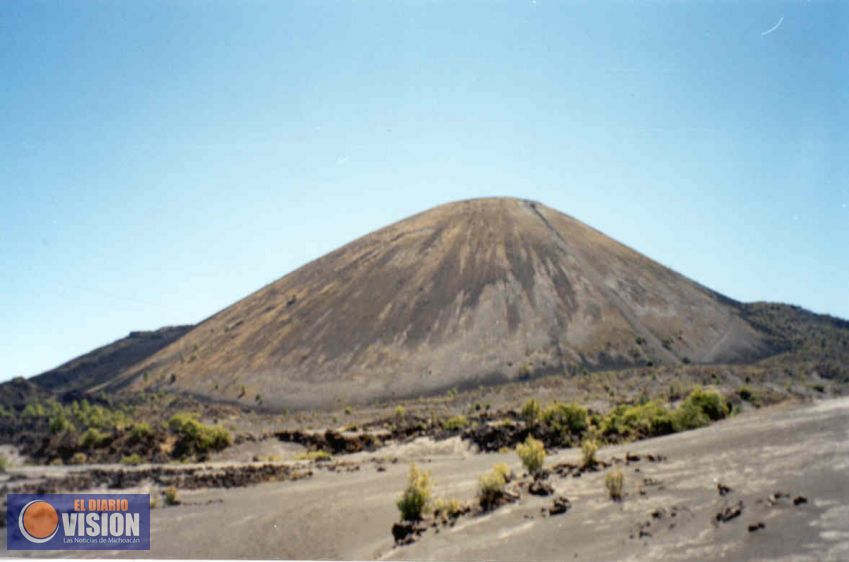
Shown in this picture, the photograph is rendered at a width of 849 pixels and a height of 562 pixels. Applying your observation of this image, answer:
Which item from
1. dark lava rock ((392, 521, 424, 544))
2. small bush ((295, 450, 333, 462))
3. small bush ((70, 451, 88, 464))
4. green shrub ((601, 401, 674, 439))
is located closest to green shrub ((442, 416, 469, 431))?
small bush ((295, 450, 333, 462))

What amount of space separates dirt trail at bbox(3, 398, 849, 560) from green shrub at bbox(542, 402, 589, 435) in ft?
21.9

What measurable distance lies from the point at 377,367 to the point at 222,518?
4676 cm

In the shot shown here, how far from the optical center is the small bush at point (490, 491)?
429 inches

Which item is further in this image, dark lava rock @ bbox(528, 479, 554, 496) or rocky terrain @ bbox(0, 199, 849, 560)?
dark lava rock @ bbox(528, 479, 554, 496)

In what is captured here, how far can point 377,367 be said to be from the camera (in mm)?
60969

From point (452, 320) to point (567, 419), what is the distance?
1675 inches

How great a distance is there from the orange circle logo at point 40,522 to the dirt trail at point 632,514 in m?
2.10

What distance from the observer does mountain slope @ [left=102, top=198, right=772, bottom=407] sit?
6009 centimetres

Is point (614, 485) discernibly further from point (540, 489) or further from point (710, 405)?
point (710, 405)

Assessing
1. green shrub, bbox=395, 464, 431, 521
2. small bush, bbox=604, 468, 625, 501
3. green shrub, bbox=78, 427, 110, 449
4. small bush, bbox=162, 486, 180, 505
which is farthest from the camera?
green shrub, bbox=78, 427, 110, 449

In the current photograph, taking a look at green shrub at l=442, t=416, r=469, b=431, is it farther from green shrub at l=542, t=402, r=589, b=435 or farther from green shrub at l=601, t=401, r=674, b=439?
green shrub at l=601, t=401, r=674, b=439

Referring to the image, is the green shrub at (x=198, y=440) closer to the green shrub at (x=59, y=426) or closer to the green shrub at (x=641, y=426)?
the green shrub at (x=59, y=426)

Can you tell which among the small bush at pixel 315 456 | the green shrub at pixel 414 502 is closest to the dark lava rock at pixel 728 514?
the green shrub at pixel 414 502

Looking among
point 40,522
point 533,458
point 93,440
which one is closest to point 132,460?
point 93,440
